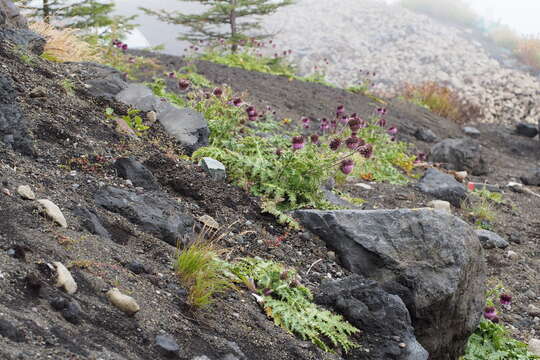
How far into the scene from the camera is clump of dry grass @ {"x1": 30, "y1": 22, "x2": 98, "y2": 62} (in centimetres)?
695

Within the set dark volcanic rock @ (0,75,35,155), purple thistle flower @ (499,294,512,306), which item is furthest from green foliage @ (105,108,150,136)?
purple thistle flower @ (499,294,512,306)

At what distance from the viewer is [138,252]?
348cm

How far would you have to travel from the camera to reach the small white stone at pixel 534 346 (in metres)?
4.70

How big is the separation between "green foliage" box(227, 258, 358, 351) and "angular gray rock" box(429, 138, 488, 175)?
6.38 metres

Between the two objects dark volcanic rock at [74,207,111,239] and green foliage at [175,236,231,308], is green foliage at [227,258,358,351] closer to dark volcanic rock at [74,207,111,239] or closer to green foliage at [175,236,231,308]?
green foliage at [175,236,231,308]

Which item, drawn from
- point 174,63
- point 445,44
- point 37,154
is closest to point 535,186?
point 174,63

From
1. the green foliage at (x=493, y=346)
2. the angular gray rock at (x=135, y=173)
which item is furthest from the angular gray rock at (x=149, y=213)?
the green foliage at (x=493, y=346)

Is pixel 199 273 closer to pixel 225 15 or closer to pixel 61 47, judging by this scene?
pixel 61 47

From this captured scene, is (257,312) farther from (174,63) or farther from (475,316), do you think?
(174,63)

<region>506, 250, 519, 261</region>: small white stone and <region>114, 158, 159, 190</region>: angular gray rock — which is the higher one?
<region>114, 158, 159, 190</region>: angular gray rock

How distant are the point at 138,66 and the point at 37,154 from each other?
5827 millimetres

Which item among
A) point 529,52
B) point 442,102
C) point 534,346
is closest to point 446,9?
point 529,52

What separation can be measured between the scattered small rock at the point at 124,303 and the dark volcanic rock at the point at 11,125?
5.79 ft

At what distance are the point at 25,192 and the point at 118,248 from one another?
579mm
